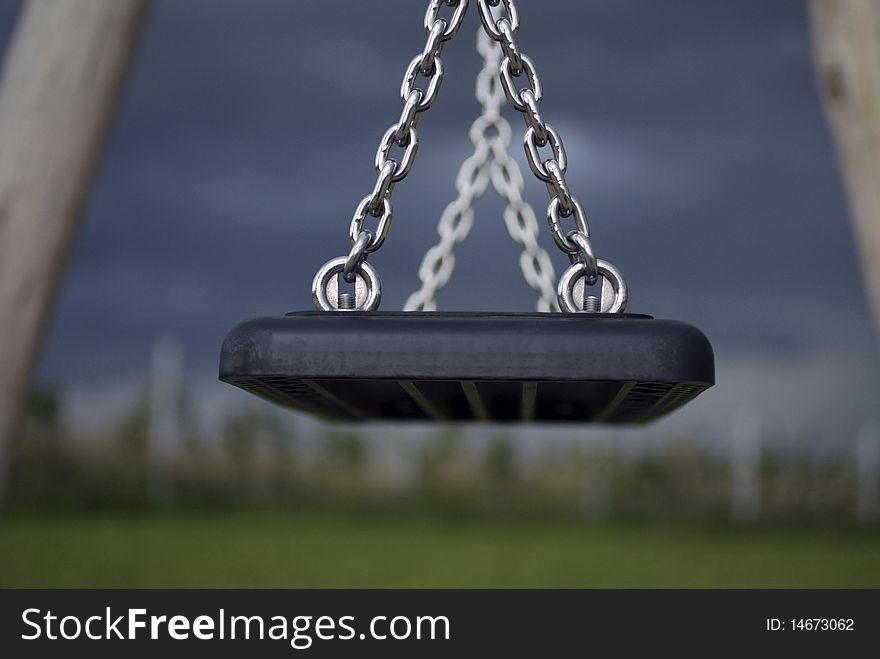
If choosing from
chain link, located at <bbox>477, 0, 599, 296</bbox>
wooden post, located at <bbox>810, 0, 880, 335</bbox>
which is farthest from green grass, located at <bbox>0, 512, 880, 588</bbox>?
chain link, located at <bbox>477, 0, 599, 296</bbox>

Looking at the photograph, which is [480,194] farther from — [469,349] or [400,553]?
[400,553]

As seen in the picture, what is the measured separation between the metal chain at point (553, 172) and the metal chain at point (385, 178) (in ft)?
0.19

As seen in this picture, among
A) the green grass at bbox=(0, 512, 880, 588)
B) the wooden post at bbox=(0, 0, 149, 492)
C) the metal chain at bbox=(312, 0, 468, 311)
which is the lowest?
the metal chain at bbox=(312, 0, 468, 311)

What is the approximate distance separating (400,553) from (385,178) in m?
6.68

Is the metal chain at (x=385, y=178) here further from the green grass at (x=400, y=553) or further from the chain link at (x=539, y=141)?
the green grass at (x=400, y=553)

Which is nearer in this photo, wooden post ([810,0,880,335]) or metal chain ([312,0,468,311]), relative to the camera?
metal chain ([312,0,468,311])

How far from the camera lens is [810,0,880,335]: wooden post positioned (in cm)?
183

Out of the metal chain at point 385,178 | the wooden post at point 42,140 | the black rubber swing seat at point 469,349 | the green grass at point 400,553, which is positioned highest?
the green grass at point 400,553

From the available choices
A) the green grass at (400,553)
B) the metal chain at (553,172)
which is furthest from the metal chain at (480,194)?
the green grass at (400,553)

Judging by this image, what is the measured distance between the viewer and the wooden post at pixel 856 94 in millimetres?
1827

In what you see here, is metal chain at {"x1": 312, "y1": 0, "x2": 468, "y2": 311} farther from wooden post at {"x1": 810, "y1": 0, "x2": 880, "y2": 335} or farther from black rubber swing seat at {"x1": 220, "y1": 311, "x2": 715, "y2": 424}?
wooden post at {"x1": 810, "y1": 0, "x2": 880, "y2": 335}

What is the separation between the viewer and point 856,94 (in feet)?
6.05

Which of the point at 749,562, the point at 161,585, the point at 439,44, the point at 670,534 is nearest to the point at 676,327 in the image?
the point at 439,44

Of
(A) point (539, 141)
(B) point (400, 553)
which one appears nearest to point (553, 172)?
(A) point (539, 141)
